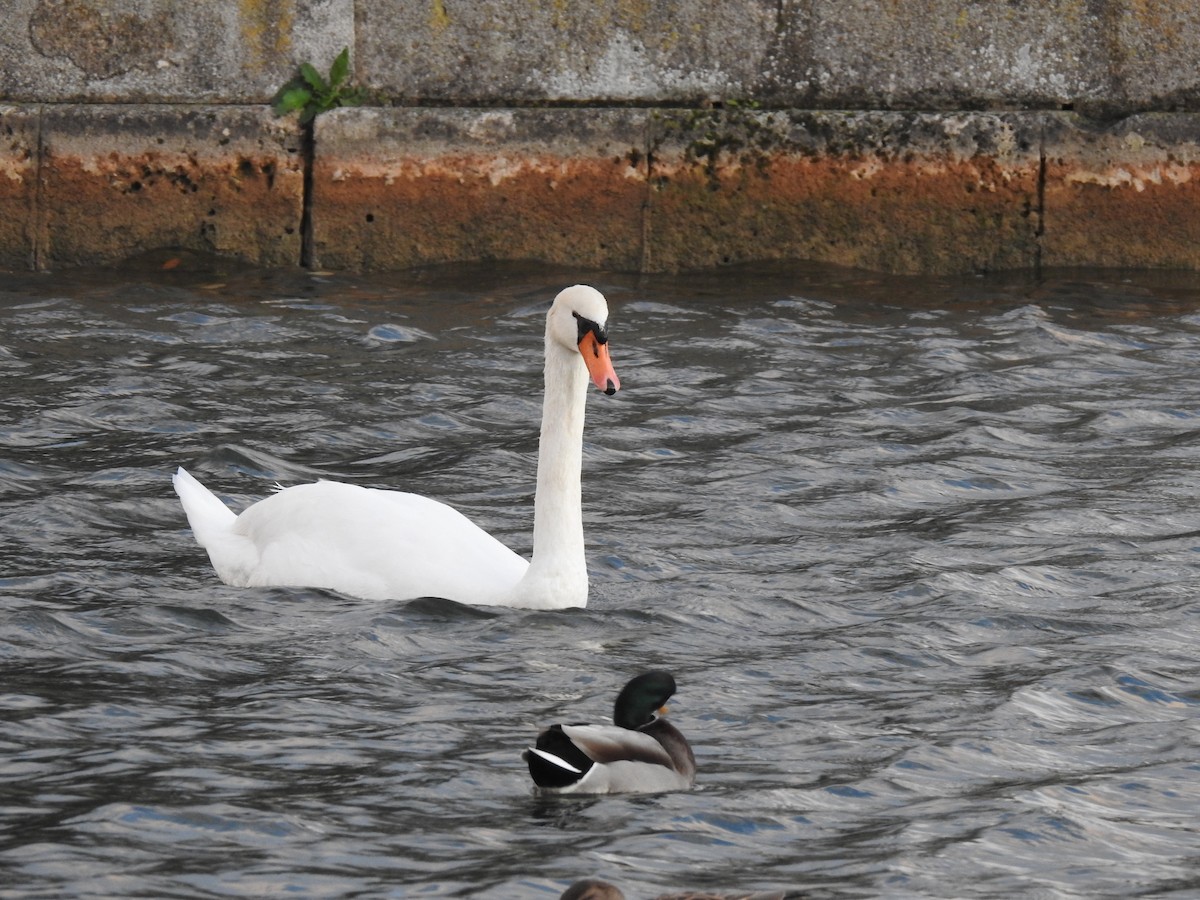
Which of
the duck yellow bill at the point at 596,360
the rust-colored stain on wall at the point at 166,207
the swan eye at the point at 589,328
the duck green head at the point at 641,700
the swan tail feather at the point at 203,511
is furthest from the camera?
the rust-colored stain on wall at the point at 166,207

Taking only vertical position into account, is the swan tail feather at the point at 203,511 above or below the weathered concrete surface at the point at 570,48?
below

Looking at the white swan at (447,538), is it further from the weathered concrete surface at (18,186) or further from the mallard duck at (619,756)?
the weathered concrete surface at (18,186)

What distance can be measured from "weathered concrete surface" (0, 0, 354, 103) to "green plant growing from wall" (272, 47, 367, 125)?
0.06m

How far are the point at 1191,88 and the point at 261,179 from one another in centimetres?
480

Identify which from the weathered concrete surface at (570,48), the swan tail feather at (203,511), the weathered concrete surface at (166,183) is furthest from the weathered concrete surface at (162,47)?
the swan tail feather at (203,511)

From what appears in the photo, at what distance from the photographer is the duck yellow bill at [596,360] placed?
6.07m

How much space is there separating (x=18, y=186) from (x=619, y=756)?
23.3 ft

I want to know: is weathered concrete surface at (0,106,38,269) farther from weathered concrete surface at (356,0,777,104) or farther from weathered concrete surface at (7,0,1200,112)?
weathered concrete surface at (356,0,777,104)

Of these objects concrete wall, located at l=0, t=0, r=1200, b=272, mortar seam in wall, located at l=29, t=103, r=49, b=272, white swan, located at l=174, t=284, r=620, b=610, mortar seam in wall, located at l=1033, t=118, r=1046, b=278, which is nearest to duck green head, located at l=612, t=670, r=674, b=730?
white swan, located at l=174, t=284, r=620, b=610

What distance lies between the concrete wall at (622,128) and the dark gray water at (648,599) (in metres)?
0.30

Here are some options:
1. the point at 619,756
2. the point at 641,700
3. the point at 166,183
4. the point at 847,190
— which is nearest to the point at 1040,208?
the point at 847,190

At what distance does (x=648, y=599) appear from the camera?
638cm

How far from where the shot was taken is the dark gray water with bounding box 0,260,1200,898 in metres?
4.29

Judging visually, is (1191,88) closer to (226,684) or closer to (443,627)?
(443,627)
